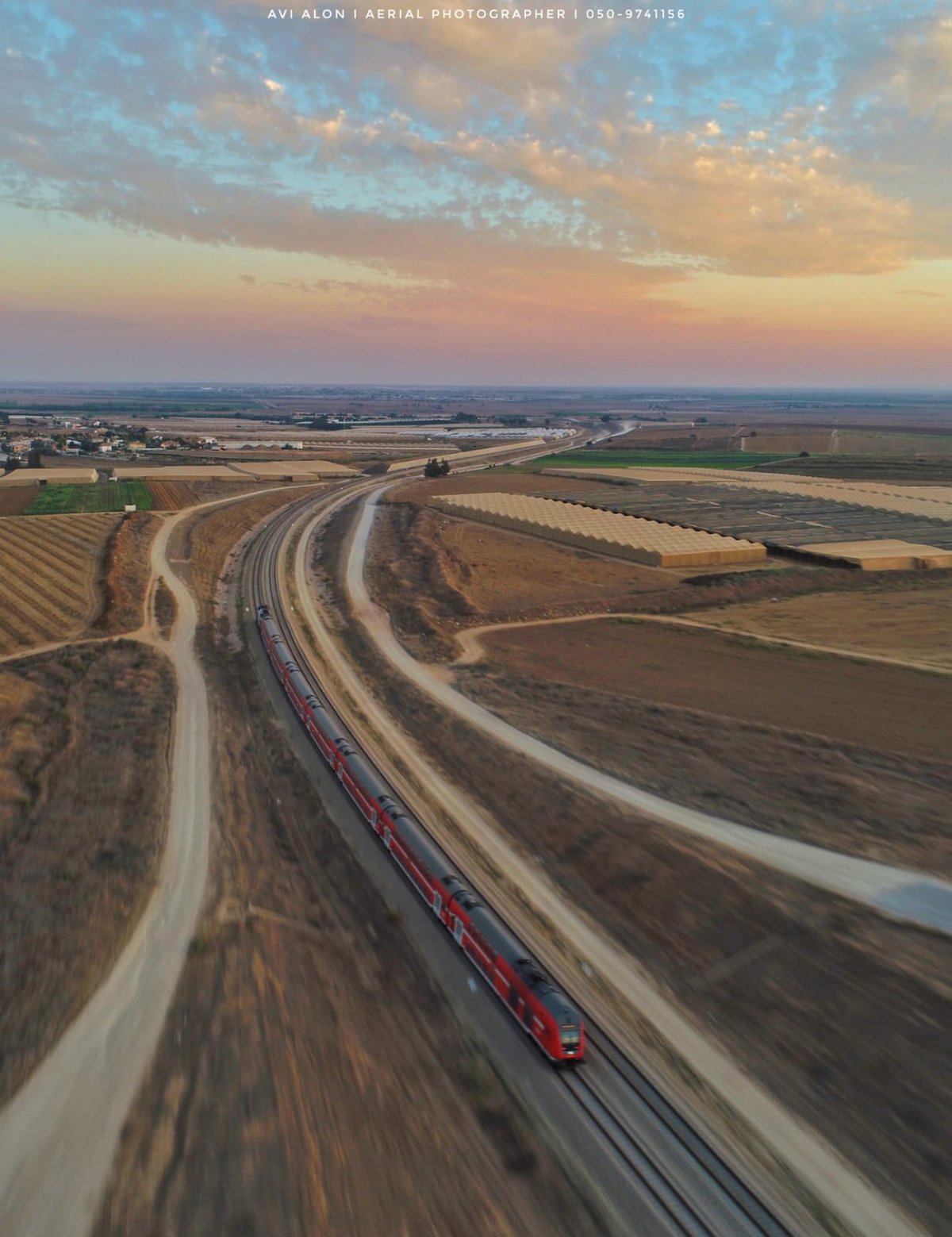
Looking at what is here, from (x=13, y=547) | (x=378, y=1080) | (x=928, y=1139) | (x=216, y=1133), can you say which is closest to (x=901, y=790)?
(x=928, y=1139)

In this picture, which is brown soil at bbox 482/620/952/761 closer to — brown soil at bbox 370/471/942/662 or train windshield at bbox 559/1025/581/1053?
brown soil at bbox 370/471/942/662

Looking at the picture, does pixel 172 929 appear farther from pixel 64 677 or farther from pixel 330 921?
pixel 64 677

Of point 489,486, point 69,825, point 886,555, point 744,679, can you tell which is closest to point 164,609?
point 69,825

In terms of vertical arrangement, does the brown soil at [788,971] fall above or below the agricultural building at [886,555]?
below

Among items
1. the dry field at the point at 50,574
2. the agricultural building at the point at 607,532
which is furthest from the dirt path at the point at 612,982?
the agricultural building at the point at 607,532

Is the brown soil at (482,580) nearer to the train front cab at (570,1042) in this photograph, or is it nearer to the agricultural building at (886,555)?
the agricultural building at (886,555)

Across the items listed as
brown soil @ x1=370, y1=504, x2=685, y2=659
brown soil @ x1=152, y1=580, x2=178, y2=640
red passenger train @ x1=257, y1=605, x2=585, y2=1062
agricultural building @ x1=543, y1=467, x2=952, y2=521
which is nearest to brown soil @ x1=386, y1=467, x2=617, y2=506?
agricultural building @ x1=543, y1=467, x2=952, y2=521
